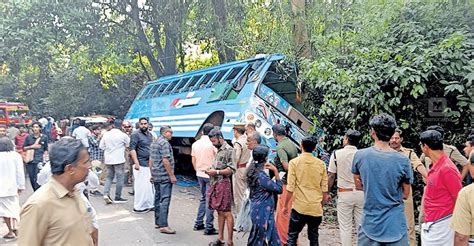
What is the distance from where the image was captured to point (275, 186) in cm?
496

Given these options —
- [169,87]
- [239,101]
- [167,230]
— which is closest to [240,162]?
[167,230]

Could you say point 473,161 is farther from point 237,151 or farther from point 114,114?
point 114,114

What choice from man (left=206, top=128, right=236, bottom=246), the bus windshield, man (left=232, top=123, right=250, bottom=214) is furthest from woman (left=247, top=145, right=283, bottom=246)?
the bus windshield

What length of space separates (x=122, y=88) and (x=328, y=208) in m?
17.4

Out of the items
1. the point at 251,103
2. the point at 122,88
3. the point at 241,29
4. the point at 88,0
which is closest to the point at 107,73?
the point at 122,88

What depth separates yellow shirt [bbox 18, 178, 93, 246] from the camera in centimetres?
247

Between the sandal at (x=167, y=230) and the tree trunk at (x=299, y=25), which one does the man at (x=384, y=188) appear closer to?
the sandal at (x=167, y=230)

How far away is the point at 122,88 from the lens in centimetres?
2334

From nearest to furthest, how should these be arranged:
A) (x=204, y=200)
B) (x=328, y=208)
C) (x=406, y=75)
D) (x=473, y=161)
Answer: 1. (x=473, y=161)
2. (x=406, y=75)
3. (x=204, y=200)
4. (x=328, y=208)

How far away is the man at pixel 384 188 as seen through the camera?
3.60 metres

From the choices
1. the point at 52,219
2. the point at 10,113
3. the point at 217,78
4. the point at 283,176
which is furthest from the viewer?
the point at 10,113

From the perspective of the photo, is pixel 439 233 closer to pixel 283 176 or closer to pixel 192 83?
pixel 283 176

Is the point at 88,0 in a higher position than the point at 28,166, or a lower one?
higher

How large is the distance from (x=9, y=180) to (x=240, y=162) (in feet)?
10.8
